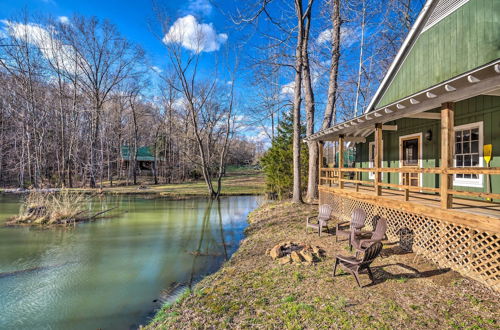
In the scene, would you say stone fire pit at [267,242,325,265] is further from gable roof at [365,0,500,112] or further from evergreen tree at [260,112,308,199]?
evergreen tree at [260,112,308,199]

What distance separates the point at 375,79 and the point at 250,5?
536 inches

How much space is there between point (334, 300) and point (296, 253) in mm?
1992

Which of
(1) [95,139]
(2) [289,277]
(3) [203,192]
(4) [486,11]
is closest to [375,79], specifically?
(4) [486,11]

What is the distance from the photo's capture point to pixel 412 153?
9383mm

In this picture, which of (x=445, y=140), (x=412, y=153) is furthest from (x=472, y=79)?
(x=412, y=153)

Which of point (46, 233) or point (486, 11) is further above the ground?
point (486, 11)

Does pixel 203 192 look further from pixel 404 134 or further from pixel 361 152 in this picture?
pixel 404 134

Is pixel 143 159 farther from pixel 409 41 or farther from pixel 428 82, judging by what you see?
pixel 428 82

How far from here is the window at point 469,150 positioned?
678cm

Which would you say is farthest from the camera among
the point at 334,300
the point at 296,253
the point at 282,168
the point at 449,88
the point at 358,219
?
the point at 282,168

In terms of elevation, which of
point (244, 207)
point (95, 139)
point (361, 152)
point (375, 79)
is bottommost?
point (244, 207)

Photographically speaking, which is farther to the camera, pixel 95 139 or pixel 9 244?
pixel 95 139

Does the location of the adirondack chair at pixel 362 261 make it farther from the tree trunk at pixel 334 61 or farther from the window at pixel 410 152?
the tree trunk at pixel 334 61

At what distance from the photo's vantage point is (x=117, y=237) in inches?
401
